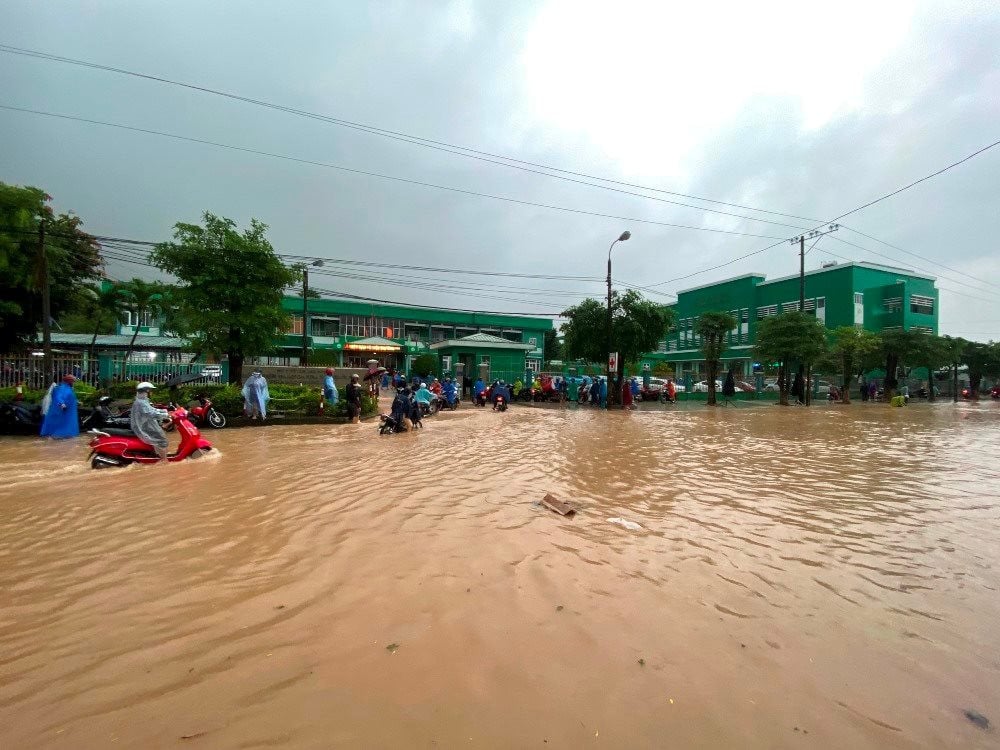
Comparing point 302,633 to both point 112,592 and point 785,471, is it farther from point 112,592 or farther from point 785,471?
point 785,471

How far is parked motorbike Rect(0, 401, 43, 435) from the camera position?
38.9ft

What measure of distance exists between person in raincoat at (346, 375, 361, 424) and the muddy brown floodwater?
7906 millimetres

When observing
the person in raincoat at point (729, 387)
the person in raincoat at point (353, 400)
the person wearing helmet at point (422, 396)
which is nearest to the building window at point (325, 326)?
the person in raincoat at point (729, 387)

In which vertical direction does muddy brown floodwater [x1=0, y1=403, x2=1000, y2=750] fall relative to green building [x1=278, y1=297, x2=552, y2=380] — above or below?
below

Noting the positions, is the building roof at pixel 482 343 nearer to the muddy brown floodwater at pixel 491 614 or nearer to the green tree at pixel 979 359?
the muddy brown floodwater at pixel 491 614

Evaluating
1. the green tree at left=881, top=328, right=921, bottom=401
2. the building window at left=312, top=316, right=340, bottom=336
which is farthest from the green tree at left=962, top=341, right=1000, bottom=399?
the building window at left=312, top=316, right=340, bottom=336

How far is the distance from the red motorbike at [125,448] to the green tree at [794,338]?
88.4 feet

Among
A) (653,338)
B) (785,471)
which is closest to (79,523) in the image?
(785,471)

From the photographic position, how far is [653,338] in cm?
2675

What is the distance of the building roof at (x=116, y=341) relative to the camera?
36.4 m

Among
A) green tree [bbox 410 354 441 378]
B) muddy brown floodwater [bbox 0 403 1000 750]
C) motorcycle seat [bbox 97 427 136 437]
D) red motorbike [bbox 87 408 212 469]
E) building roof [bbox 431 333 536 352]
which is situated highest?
building roof [bbox 431 333 536 352]

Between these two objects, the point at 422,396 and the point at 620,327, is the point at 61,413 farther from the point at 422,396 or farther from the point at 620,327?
the point at 620,327

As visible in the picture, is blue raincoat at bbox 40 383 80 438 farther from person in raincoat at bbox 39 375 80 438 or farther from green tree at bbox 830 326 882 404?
green tree at bbox 830 326 882 404

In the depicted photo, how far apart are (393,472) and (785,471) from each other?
20.3ft
